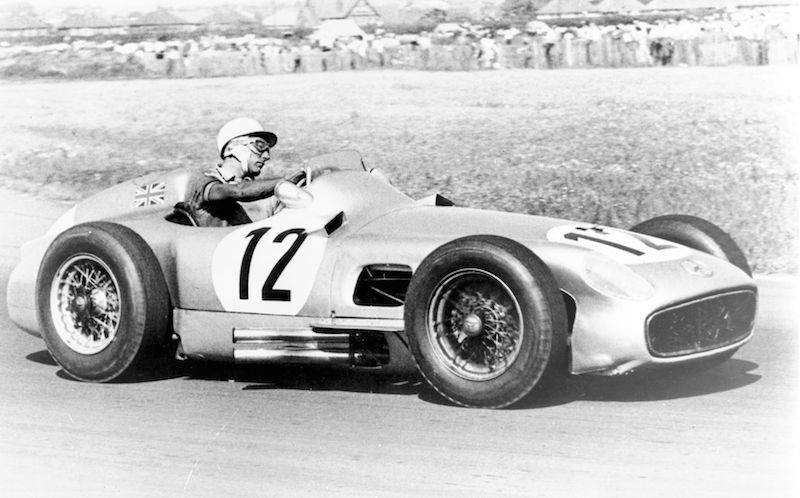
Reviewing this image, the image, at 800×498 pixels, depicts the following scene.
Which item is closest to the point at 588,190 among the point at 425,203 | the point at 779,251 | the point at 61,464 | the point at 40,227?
the point at 779,251

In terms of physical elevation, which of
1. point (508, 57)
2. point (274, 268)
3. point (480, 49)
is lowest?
point (508, 57)

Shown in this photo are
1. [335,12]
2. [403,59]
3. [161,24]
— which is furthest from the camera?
[161,24]

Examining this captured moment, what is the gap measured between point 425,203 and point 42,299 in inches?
85.1

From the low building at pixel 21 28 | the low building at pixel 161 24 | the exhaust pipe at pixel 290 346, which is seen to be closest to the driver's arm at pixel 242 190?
the exhaust pipe at pixel 290 346

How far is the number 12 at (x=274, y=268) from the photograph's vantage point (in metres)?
6.67

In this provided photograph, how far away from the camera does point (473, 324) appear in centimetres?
609

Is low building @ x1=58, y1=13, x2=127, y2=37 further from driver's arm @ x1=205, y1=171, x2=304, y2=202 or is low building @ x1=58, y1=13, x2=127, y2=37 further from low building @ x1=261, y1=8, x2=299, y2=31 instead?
driver's arm @ x1=205, y1=171, x2=304, y2=202

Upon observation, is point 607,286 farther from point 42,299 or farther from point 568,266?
point 42,299

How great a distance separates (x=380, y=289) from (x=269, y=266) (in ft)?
1.93

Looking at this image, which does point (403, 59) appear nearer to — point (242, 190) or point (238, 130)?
point (238, 130)

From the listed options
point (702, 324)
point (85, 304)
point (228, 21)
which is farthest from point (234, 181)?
point (228, 21)

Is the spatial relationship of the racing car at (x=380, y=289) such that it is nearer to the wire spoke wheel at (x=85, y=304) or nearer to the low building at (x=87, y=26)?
the wire spoke wheel at (x=85, y=304)

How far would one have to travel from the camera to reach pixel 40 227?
44.8ft

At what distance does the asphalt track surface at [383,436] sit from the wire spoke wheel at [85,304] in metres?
0.25
